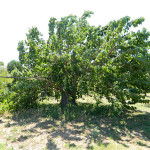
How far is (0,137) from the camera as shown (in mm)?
5121

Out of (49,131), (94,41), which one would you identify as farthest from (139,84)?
(49,131)

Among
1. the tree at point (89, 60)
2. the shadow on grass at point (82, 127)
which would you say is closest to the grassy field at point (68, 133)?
the shadow on grass at point (82, 127)

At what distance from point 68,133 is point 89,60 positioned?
14.0ft

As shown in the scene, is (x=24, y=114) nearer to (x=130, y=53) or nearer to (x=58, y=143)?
(x=58, y=143)

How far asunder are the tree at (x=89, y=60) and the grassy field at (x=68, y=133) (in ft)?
4.26

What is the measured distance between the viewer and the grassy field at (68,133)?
456cm

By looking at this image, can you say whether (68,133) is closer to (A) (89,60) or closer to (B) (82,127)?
(B) (82,127)

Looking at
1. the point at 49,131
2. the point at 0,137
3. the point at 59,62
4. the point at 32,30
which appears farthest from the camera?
the point at 32,30

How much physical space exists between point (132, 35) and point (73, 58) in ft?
12.1

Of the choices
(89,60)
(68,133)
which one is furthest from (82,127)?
(89,60)

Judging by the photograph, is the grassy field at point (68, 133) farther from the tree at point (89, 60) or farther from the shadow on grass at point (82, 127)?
the tree at point (89, 60)

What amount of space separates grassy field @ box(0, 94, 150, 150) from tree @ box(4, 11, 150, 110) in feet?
4.26

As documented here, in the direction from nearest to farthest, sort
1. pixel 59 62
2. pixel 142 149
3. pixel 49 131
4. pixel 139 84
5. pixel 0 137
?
pixel 142 149, pixel 0 137, pixel 49 131, pixel 139 84, pixel 59 62

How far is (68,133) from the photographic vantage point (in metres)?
5.58
